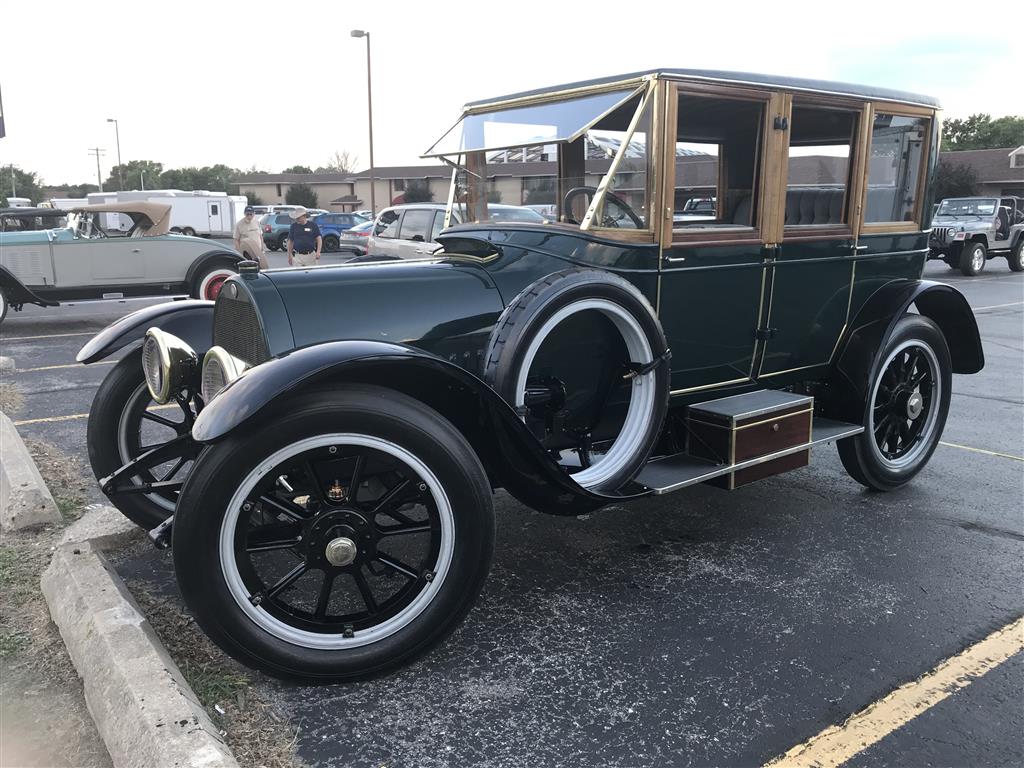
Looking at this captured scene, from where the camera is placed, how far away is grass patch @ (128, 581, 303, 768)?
89.3 inches

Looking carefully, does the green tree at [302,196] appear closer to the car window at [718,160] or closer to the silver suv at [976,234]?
the silver suv at [976,234]

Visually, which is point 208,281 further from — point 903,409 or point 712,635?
point 712,635

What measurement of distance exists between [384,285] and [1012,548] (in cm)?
319

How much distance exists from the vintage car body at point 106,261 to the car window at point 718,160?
8838 millimetres

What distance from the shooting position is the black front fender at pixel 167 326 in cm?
364

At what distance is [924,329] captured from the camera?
4.42m

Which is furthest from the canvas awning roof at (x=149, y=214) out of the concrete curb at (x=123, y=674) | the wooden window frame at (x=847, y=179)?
the wooden window frame at (x=847, y=179)

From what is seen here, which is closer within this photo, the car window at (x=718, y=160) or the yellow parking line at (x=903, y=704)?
the yellow parking line at (x=903, y=704)

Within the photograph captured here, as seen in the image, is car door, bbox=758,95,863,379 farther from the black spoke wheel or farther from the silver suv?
the silver suv

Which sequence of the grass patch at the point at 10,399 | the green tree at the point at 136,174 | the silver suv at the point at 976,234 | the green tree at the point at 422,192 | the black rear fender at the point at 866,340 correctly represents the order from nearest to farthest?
the black rear fender at the point at 866,340
the grass patch at the point at 10,399
the green tree at the point at 422,192
the silver suv at the point at 976,234
the green tree at the point at 136,174

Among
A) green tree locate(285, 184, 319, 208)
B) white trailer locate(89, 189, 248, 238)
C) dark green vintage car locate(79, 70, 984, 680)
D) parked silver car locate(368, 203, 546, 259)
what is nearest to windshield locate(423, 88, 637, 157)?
dark green vintage car locate(79, 70, 984, 680)

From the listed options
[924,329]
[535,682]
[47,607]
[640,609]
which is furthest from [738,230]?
[47,607]

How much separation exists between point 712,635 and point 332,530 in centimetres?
148

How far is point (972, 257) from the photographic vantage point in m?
18.9
